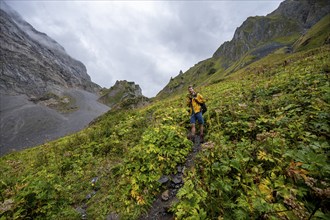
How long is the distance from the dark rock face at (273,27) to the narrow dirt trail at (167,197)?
104m

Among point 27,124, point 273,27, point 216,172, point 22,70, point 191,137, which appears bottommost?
point 216,172

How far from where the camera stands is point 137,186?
5.82m

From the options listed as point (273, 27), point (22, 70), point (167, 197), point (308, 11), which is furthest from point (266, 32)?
point (22, 70)

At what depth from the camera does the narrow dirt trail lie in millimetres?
5004

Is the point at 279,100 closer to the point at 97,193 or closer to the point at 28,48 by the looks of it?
the point at 97,193

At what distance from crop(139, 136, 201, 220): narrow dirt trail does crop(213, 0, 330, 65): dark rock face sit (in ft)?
342

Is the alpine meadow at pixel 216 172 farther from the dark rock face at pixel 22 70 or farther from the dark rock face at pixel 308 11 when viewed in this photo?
the dark rock face at pixel 22 70

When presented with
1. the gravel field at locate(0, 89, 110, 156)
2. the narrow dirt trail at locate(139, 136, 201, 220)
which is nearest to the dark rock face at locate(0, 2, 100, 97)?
the gravel field at locate(0, 89, 110, 156)

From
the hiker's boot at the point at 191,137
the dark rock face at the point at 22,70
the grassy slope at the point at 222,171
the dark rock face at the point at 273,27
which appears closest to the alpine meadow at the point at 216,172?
the grassy slope at the point at 222,171

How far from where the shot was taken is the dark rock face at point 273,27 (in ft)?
335

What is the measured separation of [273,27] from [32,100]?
162558 mm

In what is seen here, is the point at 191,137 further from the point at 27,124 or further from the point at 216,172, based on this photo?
the point at 27,124

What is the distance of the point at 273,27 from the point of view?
116 m

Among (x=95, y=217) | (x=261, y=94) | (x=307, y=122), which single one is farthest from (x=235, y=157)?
(x=261, y=94)
